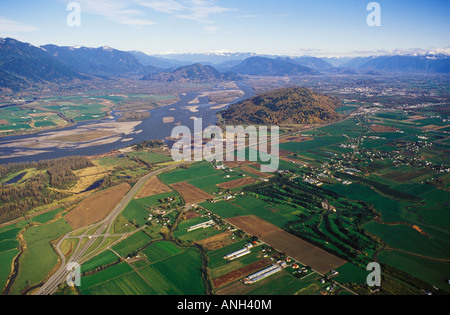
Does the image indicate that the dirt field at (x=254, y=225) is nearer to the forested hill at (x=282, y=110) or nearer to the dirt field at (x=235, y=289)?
the dirt field at (x=235, y=289)

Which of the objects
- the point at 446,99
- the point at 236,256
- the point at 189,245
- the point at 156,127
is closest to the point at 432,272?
the point at 236,256

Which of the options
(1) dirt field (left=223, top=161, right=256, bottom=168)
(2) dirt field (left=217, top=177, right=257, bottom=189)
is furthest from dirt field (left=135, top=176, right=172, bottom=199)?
(1) dirt field (left=223, top=161, right=256, bottom=168)

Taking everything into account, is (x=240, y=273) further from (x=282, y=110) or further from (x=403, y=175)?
(x=282, y=110)

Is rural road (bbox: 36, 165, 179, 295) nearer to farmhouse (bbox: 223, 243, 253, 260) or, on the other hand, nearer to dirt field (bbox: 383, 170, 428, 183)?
farmhouse (bbox: 223, 243, 253, 260)

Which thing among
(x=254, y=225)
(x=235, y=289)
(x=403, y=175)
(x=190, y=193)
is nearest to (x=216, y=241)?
(x=254, y=225)

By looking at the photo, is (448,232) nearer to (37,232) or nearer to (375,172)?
(375,172)

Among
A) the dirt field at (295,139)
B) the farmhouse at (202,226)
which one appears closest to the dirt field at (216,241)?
the farmhouse at (202,226)
